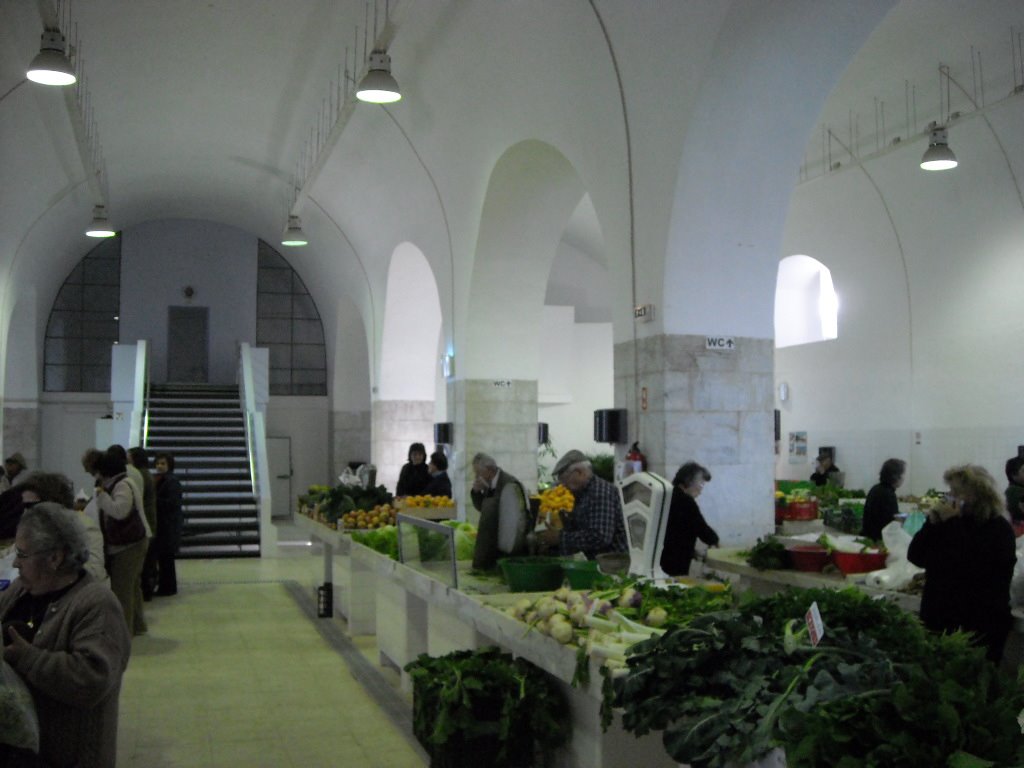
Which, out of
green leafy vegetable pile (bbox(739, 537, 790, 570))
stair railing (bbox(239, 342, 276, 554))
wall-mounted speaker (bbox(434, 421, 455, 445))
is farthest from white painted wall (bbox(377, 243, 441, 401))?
green leafy vegetable pile (bbox(739, 537, 790, 570))

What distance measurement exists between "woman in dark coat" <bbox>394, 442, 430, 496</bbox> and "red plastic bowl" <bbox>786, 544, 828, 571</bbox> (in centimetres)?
678

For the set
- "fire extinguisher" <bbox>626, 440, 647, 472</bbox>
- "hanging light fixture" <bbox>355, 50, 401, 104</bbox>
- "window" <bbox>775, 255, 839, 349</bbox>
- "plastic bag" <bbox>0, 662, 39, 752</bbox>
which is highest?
"hanging light fixture" <bbox>355, 50, 401, 104</bbox>

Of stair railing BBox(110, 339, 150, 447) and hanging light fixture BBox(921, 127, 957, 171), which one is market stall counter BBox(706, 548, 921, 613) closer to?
hanging light fixture BBox(921, 127, 957, 171)

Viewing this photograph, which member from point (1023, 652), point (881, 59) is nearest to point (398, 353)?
point (881, 59)

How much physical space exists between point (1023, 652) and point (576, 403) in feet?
50.9

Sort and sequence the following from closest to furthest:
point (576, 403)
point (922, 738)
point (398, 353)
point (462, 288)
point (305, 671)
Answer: point (922, 738) < point (305, 671) < point (462, 288) < point (398, 353) < point (576, 403)

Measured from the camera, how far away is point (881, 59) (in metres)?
11.8

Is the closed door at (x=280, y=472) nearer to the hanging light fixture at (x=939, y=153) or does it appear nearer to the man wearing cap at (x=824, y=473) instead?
the man wearing cap at (x=824, y=473)

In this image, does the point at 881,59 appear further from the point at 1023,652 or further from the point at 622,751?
the point at 622,751

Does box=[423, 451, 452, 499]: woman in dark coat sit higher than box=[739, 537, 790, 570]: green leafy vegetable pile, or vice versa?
box=[423, 451, 452, 499]: woman in dark coat

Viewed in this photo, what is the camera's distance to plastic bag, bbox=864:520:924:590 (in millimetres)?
5664

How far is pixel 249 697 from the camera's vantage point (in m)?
7.38

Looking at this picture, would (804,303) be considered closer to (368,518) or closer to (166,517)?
(368,518)

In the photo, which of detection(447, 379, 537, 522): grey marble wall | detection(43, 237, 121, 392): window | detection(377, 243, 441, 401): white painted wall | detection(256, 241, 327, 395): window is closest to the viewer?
detection(447, 379, 537, 522): grey marble wall
